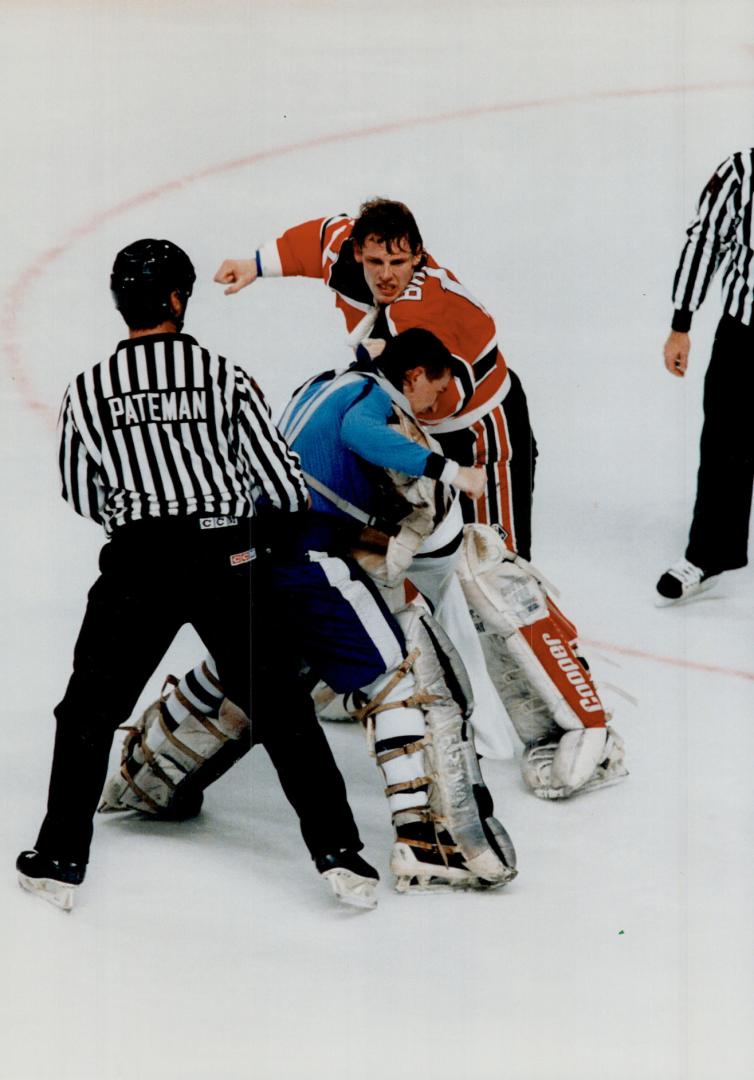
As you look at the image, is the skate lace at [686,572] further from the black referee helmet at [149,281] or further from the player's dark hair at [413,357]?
the black referee helmet at [149,281]

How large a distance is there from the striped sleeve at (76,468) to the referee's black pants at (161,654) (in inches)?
3.8

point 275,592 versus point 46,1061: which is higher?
point 275,592

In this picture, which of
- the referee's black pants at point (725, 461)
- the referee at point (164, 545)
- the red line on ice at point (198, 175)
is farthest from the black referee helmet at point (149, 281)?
the red line on ice at point (198, 175)

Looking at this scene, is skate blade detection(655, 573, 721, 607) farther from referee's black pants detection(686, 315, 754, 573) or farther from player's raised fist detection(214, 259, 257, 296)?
player's raised fist detection(214, 259, 257, 296)

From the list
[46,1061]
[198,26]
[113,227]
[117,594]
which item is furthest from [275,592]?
[198,26]

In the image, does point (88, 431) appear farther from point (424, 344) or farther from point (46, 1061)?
point (46, 1061)

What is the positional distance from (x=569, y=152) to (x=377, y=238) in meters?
3.04

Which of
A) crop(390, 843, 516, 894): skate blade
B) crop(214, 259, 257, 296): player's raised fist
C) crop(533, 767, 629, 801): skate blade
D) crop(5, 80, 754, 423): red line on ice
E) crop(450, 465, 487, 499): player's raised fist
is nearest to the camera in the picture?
crop(390, 843, 516, 894): skate blade

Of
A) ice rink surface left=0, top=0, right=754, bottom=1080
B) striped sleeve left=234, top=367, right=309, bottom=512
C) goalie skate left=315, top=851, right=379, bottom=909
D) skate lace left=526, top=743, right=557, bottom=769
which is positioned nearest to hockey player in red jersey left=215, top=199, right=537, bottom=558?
skate lace left=526, top=743, right=557, bottom=769

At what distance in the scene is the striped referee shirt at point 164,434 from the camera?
3107 mm

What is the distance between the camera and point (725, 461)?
16.3 ft

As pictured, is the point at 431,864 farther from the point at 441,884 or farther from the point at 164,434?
the point at 164,434

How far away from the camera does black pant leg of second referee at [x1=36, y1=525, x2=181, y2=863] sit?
316 cm

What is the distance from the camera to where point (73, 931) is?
3170 mm
